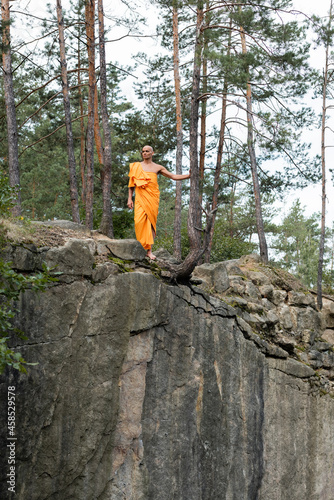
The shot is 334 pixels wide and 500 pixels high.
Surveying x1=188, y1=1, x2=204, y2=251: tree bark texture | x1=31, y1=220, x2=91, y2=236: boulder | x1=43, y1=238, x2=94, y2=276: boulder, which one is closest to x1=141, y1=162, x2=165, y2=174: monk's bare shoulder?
x1=188, y1=1, x2=204, y2=251: tree bark texture

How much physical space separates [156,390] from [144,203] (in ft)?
10.4

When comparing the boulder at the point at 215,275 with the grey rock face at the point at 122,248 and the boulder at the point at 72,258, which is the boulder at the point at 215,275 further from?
the boulder at the point at 72,258

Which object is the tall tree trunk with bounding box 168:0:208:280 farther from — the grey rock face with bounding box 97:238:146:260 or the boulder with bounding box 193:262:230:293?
the boulder with bounding box 193:262:230:293

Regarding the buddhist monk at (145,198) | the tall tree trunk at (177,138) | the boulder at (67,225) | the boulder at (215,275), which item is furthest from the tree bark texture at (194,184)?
the tall tree trunk at (177,138)

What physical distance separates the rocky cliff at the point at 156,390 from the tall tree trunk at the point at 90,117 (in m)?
3.50

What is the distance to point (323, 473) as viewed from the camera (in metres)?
12.3

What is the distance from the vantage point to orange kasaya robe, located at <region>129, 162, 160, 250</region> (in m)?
9.57

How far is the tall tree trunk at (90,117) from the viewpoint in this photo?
43.7ft

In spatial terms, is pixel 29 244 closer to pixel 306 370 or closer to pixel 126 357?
pixel 126 357

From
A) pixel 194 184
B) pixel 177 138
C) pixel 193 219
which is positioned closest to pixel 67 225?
pixel 193 219

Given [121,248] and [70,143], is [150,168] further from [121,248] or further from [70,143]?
[70,143]

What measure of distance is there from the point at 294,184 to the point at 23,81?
10.6m

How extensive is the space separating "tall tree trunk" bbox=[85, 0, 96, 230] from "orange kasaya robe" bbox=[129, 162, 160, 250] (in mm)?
3613

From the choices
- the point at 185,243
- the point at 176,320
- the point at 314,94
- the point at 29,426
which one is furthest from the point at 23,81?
the point at 29,426
